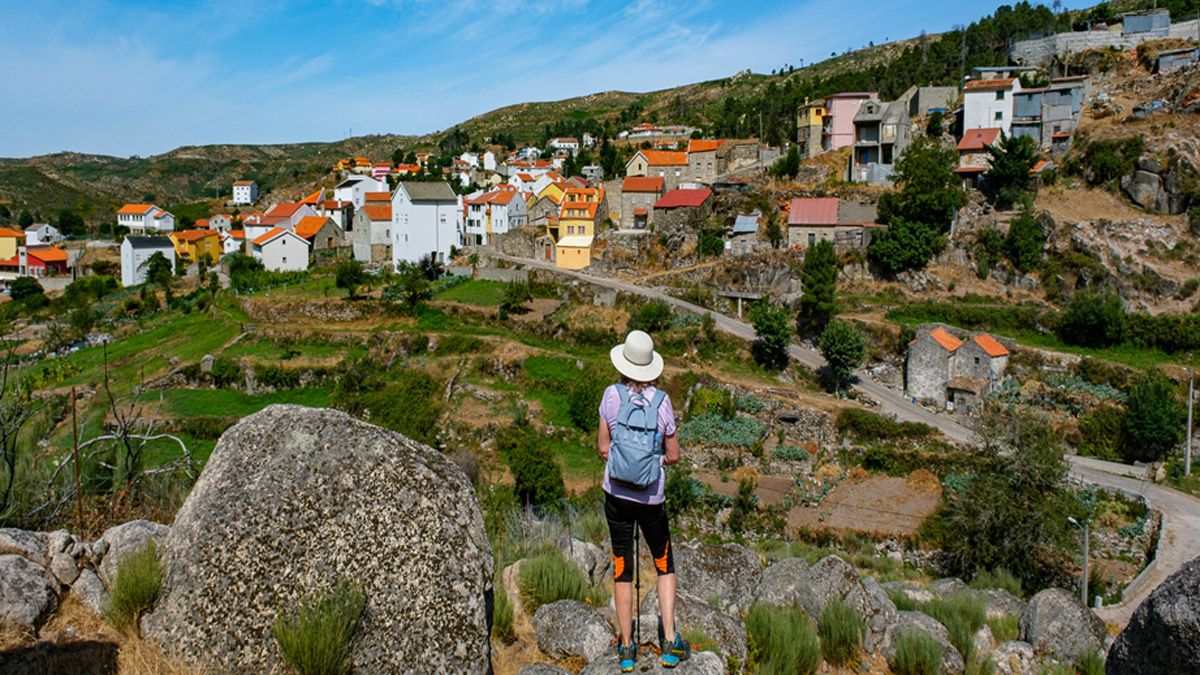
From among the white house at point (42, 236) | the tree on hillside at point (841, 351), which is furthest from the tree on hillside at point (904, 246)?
the white house at point (42, 236)

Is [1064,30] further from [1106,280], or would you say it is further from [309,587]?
[309,587]

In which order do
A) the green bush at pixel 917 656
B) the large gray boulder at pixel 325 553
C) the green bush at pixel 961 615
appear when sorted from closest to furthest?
the large gray boulder at pixel 325 553
the green bush at pixel 917 656
the green bush at pixel 961 615

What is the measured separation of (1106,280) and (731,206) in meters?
19.3

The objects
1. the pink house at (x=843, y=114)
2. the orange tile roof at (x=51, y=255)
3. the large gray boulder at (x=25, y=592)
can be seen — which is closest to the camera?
the large gray boulder at (x=25, y=592)

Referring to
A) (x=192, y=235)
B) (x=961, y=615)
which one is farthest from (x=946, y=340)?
(x=192, y=235)

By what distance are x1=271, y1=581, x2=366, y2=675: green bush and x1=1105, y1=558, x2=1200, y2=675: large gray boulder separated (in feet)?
15.2

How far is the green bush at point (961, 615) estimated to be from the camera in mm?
7996

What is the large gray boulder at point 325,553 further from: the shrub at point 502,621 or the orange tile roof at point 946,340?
the orange tile roof at point 946,340

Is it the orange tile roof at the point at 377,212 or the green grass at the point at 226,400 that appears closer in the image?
the green grass at the point at 226,400

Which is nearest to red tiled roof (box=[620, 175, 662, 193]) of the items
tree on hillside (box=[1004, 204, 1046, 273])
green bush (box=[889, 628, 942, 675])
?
tree on hillside (box=[1004, 204, 1046, 273])

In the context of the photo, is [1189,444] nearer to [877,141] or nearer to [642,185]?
[877,141]

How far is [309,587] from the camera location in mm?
4727

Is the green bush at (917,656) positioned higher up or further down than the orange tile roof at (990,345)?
higher up

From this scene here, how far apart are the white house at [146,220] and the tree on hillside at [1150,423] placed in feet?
→ 285
